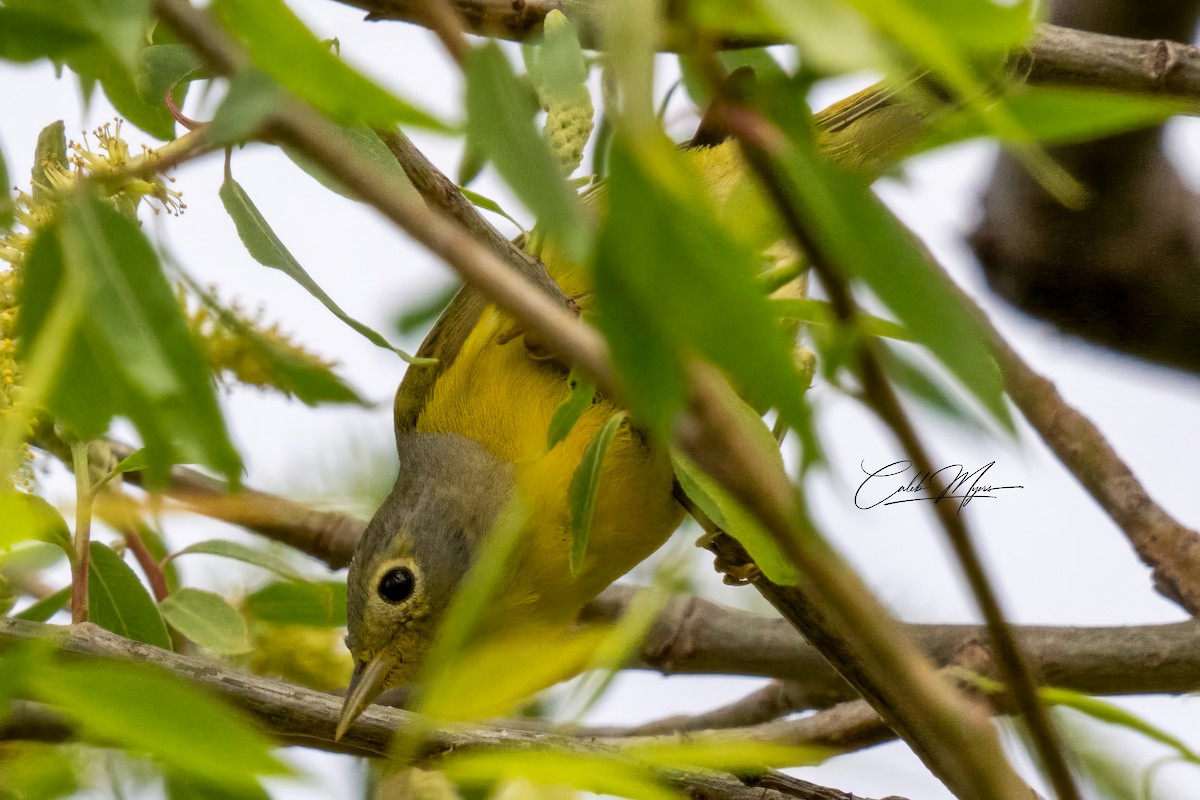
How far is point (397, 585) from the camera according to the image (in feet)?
5.56

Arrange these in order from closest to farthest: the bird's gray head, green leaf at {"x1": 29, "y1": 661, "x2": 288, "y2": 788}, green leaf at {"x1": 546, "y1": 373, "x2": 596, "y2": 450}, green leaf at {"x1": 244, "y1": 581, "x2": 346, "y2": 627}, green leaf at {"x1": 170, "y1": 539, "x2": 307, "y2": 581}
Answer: green leaf at {"x1": 29, "y1": 661, "x2": 288, "y2": 788} < green leaf at {"x1": 546, "y1": 373, "x2": 596, "y2": 450} < green leaf at {"x1": 170, "y1": 539, "x2": 307, "y2": 581} < green leaf at {"x1": 244, "y1": 581, "x2": 346, "y2": 627} < the bird's gray head

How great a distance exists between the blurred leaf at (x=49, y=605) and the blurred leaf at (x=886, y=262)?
3.33 ft

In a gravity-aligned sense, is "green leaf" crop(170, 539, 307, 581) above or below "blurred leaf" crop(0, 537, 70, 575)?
above

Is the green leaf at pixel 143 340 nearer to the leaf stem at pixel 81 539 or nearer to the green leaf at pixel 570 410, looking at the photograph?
the green leaf at pixel 570 410

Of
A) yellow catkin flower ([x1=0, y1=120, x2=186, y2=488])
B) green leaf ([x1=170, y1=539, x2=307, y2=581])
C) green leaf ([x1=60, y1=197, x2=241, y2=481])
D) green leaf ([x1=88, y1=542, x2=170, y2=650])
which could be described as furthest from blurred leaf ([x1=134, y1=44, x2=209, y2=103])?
green leaf ([x1=170, y1=539, x2=307, y2=581])

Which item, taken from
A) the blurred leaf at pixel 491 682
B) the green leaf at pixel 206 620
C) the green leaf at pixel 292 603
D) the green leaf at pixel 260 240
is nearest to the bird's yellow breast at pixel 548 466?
the green leaf at pixel 292 603

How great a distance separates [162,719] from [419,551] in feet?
3.82

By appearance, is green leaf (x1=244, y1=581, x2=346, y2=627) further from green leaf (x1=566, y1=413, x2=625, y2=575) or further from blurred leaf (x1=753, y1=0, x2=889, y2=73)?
blurred leaf (x1=753, y1=0, x2=889, y2=73)

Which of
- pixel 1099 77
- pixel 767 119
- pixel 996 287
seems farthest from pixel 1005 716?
pixel 996 287

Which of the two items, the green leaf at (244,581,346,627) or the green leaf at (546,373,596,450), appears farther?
the green leaf at (244,581,346,627)

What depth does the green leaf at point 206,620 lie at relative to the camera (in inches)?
49.1

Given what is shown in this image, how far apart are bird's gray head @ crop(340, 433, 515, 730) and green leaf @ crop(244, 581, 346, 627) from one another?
0.15 m

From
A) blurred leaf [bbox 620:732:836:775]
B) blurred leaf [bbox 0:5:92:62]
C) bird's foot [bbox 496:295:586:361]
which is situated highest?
bird's foot [bbox 496:295:586:361]

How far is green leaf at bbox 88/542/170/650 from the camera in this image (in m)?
1.21
